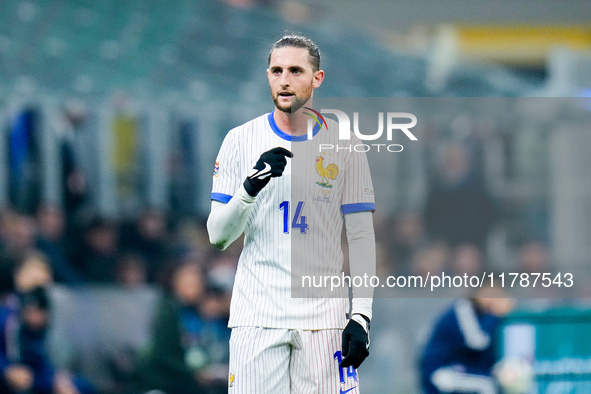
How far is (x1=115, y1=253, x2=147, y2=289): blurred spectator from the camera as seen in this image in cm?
649

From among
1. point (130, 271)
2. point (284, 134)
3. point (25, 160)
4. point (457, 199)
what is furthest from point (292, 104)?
→ point (25, 160)

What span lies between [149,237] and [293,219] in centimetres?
409

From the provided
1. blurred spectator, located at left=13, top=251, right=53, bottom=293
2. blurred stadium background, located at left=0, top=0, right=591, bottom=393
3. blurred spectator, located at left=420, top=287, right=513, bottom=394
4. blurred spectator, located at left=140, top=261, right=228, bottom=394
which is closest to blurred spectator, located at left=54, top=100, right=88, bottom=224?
blurred stadium background, located at left=0, top=0, right=591, bottom=393

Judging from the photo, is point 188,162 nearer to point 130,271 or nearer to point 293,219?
point 130,271

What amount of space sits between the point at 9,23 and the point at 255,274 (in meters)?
5.11

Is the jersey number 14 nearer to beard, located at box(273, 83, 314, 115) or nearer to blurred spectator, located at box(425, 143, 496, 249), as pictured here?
beard, located at box(273, 83, 314, 115)

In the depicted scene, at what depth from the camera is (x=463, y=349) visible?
535 cm

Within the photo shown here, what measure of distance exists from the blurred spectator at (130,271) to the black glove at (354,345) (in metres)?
3.85

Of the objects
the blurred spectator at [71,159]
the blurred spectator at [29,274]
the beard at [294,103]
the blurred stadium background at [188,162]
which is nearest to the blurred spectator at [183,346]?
the blurred stadium background at [188,162]

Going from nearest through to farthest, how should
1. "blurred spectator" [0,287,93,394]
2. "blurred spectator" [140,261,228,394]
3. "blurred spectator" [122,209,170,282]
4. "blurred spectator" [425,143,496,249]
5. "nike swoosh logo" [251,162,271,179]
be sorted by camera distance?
"nike swoosh logo" [251,162,271,179]
"blurred spectator" [0,287,93,394]
"blurred spectator" [140,261,228,394]
"blurred spectator" [425,143,496,249]
"blurred spectator" [122,209,170,282]

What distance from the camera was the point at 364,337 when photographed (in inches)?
112

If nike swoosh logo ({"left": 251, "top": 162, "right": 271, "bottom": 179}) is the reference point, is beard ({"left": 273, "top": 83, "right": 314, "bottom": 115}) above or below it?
above

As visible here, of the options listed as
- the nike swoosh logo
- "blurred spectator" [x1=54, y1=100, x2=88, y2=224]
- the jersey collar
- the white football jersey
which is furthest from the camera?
"blurred spectator" [x1=54, y1=100, x2=88, y2=224]

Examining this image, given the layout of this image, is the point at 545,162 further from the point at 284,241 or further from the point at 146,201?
the point at 284,241
